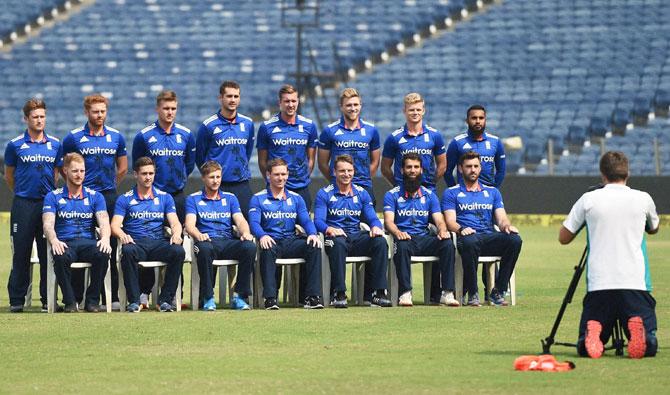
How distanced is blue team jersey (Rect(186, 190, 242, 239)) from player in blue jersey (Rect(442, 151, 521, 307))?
201 centimetres

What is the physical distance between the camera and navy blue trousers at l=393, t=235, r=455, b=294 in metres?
13.5

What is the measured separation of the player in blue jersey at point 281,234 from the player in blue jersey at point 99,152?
1.30 metres

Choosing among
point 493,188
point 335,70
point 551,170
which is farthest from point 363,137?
point 335,70

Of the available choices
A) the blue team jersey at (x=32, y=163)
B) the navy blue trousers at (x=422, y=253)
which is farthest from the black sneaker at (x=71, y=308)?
the navy blue trousers at (x=422, y=253)

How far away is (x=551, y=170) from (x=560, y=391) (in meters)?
21.0

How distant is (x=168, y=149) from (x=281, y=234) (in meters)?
1.31

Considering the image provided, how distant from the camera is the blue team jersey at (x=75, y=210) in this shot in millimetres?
13047

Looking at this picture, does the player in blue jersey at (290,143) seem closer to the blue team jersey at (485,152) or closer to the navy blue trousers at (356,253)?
the navy blue trousers at (356,253)

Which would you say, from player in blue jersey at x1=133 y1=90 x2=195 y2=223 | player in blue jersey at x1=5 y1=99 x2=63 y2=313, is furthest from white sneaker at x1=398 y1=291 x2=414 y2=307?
player in blue jersey at x1=5 y1=99 x2=63 y2=313

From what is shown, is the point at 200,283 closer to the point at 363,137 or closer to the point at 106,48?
the point at 363,137

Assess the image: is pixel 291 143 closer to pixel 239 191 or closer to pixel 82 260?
pixel 239 191

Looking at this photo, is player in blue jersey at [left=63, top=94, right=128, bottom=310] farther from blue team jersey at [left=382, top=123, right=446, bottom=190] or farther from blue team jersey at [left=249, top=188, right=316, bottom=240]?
blue team jersey at [left=382, top=123, right=446, bottom=190]

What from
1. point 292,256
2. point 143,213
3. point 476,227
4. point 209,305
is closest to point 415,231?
point 476,227

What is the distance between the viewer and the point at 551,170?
2880 cm
